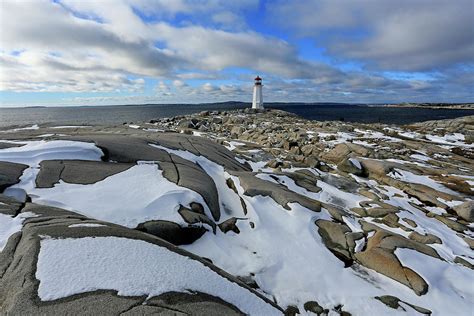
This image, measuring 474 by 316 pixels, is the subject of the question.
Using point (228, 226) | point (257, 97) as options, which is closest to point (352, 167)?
point (228, 226)

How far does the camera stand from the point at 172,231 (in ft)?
21.5

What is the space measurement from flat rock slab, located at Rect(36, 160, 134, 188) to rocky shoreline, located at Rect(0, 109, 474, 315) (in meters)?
0.05

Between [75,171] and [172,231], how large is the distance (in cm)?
419

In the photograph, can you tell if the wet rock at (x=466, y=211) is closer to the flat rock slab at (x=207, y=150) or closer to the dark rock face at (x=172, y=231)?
the flat rock slab at (x=207, y=150)

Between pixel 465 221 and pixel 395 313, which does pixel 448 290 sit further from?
pixel 465 221

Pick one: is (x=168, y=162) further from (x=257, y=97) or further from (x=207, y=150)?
(x=257, y=97)

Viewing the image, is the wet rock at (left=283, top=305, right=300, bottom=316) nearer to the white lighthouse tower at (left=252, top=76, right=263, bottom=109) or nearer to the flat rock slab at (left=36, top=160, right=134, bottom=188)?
the flat rock slab at (left=36, top=160, right=134, bottom=188)

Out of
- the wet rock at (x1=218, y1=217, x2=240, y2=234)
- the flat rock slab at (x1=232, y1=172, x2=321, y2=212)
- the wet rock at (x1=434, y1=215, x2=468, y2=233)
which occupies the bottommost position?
the wet rock at (x1=434, y1=215, x2=468, y2=233)

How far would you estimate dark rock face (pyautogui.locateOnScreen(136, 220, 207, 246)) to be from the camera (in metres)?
6.39

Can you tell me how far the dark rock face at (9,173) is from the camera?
7160mm

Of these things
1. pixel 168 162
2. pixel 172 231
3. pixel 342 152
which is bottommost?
pixel 342 152

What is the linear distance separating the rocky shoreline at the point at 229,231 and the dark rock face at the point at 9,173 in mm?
24

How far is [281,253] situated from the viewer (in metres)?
7.26

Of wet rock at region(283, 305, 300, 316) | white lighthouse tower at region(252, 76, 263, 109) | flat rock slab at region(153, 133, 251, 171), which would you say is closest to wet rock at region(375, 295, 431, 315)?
wet rock at region(283, 305, 300, 316)
